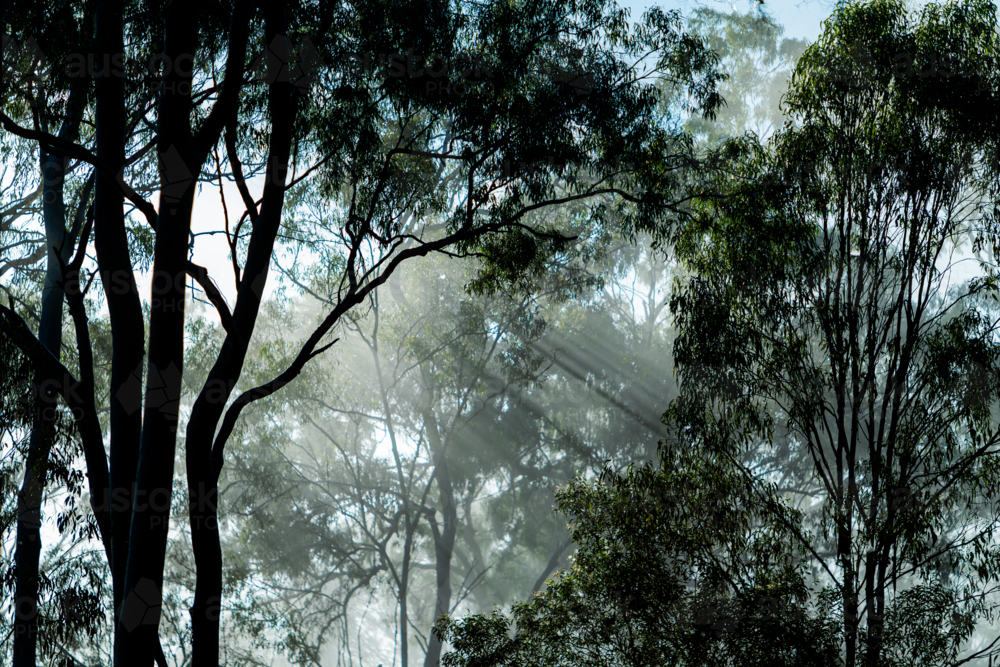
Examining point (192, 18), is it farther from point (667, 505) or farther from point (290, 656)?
point (290, 656)

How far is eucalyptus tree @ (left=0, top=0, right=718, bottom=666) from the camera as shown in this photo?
3.95m

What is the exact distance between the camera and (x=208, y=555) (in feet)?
13.3

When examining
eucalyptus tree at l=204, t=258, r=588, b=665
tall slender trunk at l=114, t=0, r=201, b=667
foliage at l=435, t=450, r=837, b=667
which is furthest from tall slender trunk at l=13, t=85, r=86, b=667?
eucalyptus tree at l=204, t=258, r=588, b=665

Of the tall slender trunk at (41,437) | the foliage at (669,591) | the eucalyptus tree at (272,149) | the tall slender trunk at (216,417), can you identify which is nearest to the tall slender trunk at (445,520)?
the eucalyptus tree at (272,149)

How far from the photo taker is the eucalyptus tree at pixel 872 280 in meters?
5.24

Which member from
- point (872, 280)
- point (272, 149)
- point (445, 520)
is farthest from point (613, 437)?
point (272, 149)

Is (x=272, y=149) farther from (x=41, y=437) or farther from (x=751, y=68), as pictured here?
(x=751, y=68)

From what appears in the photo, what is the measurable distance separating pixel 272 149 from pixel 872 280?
419cm

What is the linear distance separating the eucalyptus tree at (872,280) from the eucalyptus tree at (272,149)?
1078 mm

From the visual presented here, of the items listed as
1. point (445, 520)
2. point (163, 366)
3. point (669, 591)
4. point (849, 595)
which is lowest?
point (849, 595)

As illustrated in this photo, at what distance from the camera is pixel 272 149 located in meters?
4.66

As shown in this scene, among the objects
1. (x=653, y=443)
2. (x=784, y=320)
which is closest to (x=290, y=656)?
(x=653, y=443)

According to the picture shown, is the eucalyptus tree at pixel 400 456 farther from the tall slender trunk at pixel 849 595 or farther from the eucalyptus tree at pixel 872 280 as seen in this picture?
the tall slender trunk at pixel 849 595

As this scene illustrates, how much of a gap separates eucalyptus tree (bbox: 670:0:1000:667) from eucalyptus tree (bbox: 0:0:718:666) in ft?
3.54
